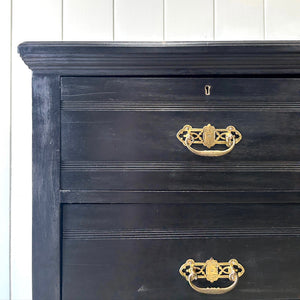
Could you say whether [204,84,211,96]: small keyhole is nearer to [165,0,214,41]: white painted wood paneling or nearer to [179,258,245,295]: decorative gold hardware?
[179,258,245,295]: decorative gold hardware

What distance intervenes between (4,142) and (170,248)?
675 mm

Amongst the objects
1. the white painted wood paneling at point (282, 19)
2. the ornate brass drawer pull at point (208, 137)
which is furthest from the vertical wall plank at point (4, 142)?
the white painted wood paneling at point (282, 19)

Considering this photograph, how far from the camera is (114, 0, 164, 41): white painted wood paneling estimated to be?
99 centimetres

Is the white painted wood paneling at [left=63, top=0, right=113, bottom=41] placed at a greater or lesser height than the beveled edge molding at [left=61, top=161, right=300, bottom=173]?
greater

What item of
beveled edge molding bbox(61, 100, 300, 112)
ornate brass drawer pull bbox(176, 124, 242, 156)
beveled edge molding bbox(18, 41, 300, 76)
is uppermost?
beveled edge molding bbox(18, 41, 300, 76)

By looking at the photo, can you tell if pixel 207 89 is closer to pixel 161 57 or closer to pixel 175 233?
pixel 161 57

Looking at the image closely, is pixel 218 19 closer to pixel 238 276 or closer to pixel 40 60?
pixel 40 60

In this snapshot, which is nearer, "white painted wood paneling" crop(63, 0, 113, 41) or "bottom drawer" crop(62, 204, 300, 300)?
"bottom drawer" crop(62, 204, 300, 300)

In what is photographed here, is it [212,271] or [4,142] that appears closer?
[212,271]

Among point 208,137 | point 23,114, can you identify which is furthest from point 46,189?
point 23,114

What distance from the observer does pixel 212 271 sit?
581 millimetres

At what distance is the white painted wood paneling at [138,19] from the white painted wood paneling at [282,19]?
0.35m

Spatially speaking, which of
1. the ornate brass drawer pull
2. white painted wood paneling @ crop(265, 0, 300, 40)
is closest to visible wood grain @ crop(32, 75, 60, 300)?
the ornate brass drawer pull

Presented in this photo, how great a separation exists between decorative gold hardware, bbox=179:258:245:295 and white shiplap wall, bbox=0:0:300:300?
611 millimetres
